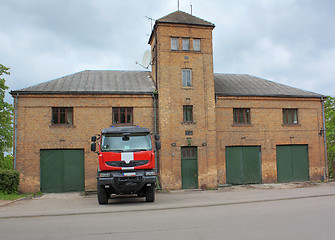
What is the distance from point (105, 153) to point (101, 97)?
26.3ft

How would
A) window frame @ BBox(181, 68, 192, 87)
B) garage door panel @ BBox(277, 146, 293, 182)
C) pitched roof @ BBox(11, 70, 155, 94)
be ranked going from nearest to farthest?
pitched roof @ BBox(11, 70, 155, 94) < window frame @ BBox(181, 68, 192, 87) < garage door panel @ BBox(277, 146, 293, 182)

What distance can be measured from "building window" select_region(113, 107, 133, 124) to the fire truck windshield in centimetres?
704

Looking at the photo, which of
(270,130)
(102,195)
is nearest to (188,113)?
(270,130)

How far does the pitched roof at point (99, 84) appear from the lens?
20.0 metres

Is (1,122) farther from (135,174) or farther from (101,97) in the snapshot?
(135,174)

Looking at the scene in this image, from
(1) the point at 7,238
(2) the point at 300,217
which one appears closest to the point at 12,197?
Answer: (1) the point at 7,238

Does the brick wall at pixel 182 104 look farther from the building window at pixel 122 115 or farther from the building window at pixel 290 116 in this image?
the building window at pixel 290 116

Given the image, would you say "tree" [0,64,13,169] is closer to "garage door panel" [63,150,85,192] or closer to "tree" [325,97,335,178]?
"garage door panel" [63,150,85,192]

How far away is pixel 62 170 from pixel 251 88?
14.2 metres

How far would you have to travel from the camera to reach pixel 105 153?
42.4ft

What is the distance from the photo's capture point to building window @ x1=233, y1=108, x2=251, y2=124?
73.3 feet

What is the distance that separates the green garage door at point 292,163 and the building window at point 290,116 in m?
1.79

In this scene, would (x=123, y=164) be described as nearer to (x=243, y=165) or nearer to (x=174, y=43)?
(x=174, y=43)

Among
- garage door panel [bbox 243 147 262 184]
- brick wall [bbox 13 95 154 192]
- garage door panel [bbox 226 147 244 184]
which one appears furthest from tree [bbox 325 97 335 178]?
brick wall [bbox 13 95 154 192]
